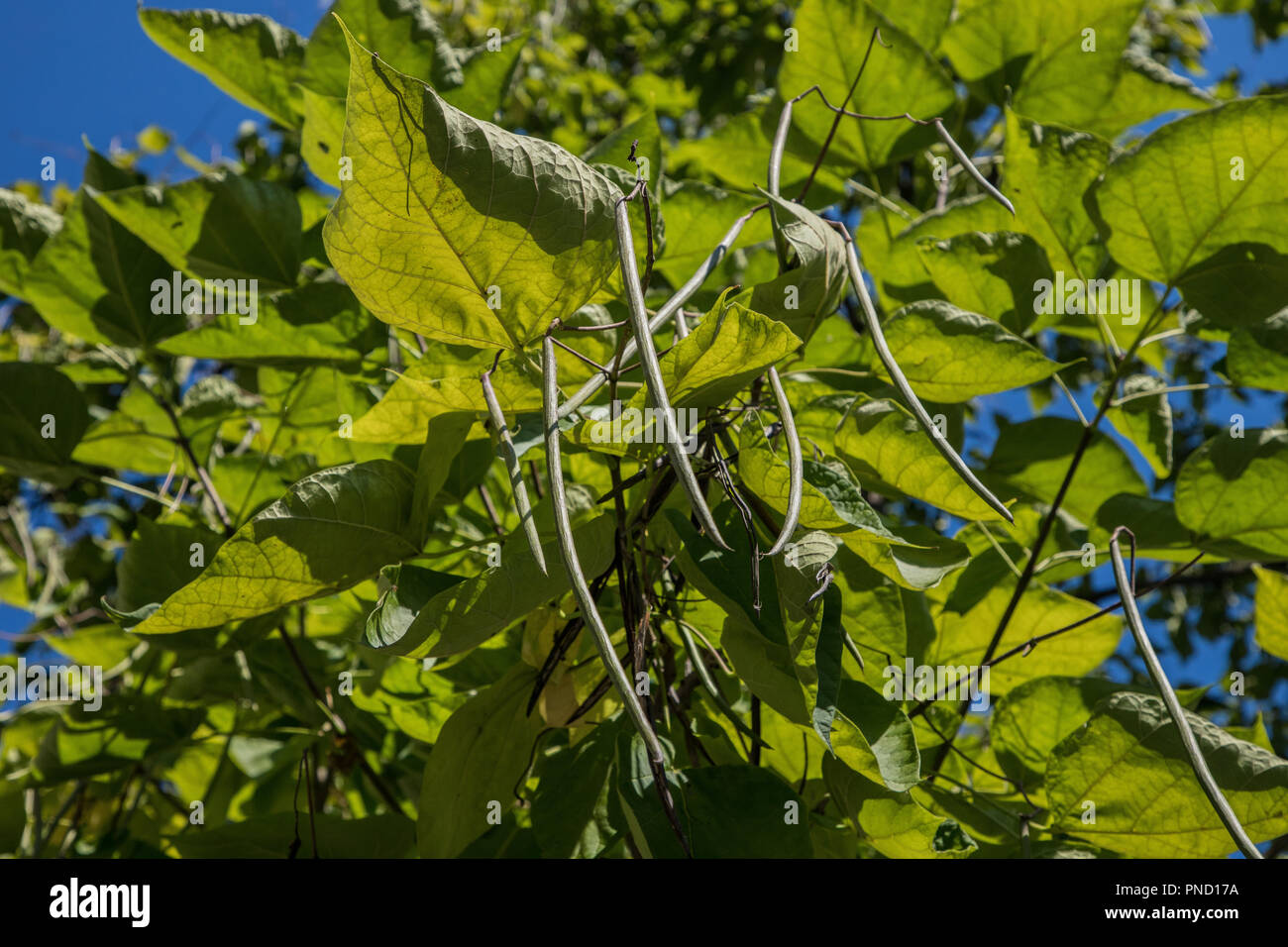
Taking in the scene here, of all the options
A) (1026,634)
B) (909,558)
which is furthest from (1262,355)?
(909,558)

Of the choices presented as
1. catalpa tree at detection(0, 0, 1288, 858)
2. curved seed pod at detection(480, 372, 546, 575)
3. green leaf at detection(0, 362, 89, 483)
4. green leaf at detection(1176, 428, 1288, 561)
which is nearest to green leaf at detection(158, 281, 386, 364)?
catalpa tree at detection(0, 0, 1288, 858)

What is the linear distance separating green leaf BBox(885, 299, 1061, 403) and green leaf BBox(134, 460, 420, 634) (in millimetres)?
287

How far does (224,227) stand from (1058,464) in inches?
24.3

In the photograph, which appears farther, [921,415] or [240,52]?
[240,52]

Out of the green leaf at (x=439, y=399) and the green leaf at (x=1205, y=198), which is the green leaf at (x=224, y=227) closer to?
the green leaf at (x=439, y=399)

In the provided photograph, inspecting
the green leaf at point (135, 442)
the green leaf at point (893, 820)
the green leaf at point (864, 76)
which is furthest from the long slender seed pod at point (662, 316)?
the green leaf at point (135, 442)

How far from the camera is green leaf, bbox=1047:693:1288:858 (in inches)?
19.5

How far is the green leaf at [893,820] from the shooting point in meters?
0.47

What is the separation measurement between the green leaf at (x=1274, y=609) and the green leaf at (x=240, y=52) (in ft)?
2.45

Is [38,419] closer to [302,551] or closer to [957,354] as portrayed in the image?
[302,551]

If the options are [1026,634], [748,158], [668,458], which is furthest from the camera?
[748,158]

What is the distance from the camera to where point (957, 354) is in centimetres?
56

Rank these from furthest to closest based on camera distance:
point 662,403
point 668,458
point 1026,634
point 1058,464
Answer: point 1058,464, point 1026,634, point 668,458, point 662,403
